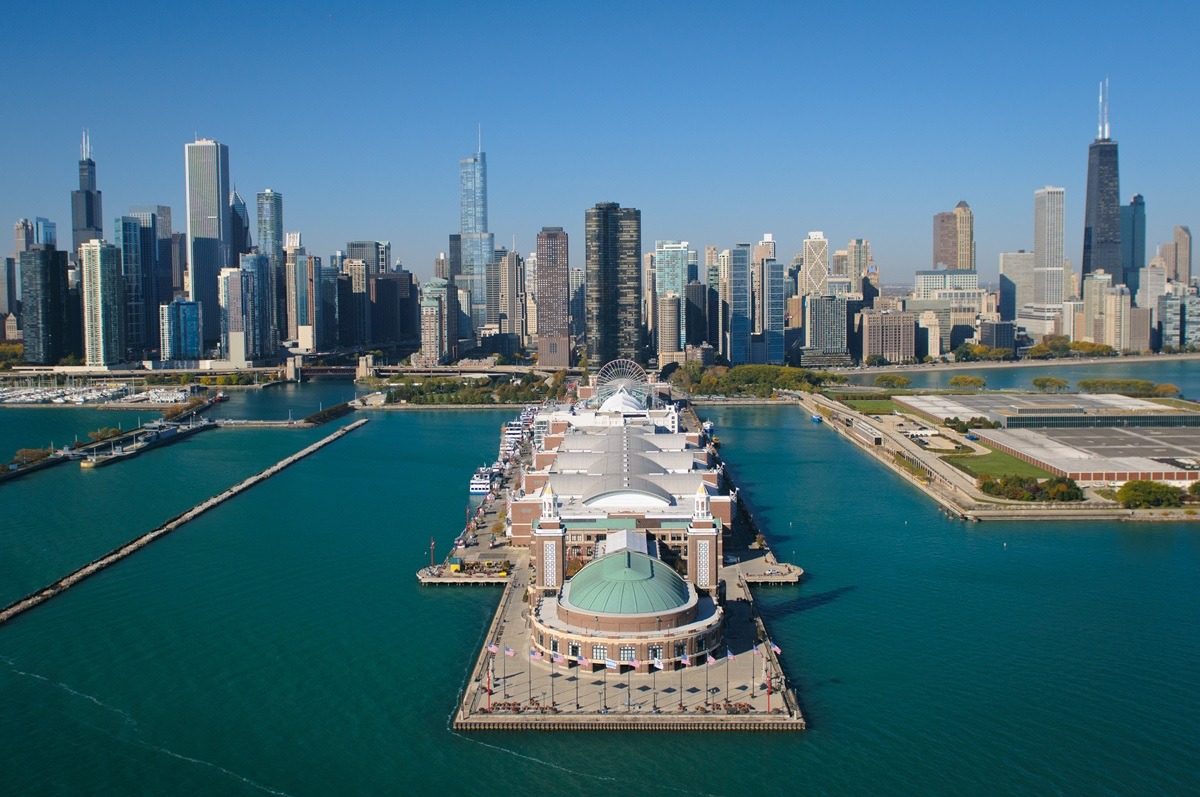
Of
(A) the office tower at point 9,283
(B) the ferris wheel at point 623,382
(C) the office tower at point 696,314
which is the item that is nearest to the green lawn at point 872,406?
(B) the ferris wheel at point 623,382

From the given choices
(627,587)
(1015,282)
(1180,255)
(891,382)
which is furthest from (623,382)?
(1180,255)

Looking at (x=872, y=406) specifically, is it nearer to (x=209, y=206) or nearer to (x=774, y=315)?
(x=774, y=315)

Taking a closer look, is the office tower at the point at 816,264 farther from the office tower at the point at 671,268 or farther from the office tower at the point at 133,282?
the office tower at the point at 133,282

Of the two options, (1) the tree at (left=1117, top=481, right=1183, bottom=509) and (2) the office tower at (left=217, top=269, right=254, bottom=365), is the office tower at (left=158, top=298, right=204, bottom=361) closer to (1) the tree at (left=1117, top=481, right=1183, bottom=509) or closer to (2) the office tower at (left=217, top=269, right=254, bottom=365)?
(2) the office tower at (left=217, top=269, right=254, bottom=365)

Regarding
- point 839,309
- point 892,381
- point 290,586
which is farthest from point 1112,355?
point 290,586

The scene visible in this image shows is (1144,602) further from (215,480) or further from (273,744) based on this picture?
(215,480)
